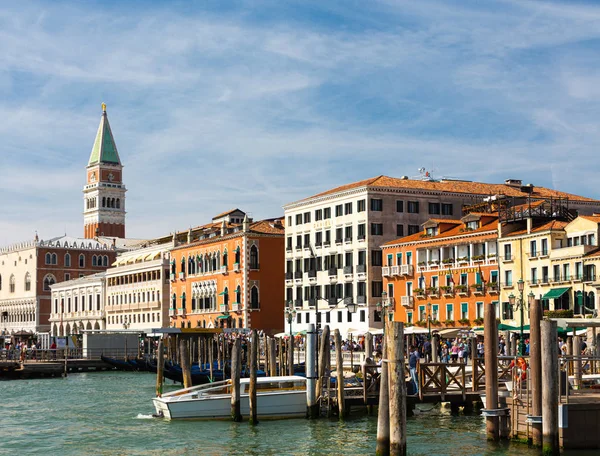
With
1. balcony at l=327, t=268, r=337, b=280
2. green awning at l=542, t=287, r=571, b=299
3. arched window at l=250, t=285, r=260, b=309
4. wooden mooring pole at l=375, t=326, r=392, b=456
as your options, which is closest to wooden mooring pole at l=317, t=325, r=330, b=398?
wooden mooring pole at l=375, t=326, r=392, b=456

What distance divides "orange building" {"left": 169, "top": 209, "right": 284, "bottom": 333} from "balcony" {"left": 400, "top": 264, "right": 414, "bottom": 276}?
14.6m

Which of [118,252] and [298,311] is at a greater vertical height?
[118,252]

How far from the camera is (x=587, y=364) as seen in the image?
2914 cm

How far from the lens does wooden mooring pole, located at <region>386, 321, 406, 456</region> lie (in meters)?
18.3

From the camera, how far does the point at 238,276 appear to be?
70312 mm

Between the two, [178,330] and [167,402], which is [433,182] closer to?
[178,330]

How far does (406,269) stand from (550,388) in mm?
39106

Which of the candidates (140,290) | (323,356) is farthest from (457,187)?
(323,356)

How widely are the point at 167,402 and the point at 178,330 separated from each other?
25.2 m

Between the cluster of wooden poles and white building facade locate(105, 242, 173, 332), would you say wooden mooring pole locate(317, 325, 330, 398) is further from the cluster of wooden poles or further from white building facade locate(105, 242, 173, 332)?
white building facade locate(105, 242, 173, 332)

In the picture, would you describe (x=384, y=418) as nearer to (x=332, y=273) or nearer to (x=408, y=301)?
(x=408, y=301)

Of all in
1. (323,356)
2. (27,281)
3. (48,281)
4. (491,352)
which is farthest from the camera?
(27,281)

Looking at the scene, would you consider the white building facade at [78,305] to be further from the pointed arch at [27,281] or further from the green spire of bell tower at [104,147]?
the green spire of bell tower at [104,147]

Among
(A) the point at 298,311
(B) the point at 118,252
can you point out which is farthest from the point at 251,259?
(B) the point at 118,252
